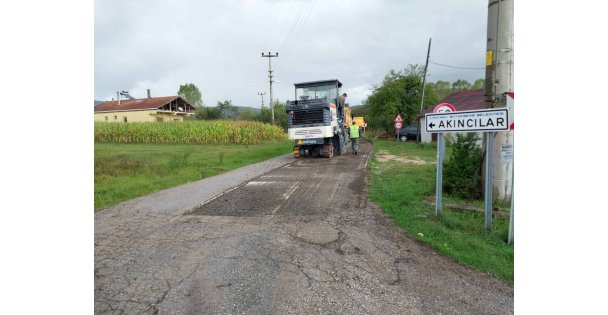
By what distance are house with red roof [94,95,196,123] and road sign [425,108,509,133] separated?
48779 millimetres

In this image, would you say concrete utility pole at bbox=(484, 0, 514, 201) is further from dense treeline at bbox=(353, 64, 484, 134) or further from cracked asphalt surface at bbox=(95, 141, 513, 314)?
dense treeline at bbox=(353, 64, 484, 134)

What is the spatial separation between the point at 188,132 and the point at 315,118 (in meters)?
17.7

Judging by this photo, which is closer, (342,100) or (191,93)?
(342,100)

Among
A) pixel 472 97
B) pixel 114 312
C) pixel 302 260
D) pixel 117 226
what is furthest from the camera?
pixel 472 97

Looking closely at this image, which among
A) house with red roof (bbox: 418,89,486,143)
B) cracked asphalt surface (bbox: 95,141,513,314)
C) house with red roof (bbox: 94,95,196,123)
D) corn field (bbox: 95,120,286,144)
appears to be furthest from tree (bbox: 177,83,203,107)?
→ cracked asphalt surface (bbox: 95,141,513,314)

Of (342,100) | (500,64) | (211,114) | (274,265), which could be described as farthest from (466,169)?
(211,114)

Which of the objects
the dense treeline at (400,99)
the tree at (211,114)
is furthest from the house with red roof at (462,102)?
the tree at (211,114)

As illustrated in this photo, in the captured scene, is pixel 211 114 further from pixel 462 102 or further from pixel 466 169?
pixel 466 169

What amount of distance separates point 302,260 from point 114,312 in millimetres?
1991

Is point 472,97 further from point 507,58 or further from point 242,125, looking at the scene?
point 507,58

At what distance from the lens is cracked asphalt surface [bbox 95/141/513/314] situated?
3139 millimetres

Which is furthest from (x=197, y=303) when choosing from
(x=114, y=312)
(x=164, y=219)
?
(x=164, y=219)

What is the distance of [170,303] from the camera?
3.13 metres

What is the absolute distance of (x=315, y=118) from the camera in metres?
15.0
